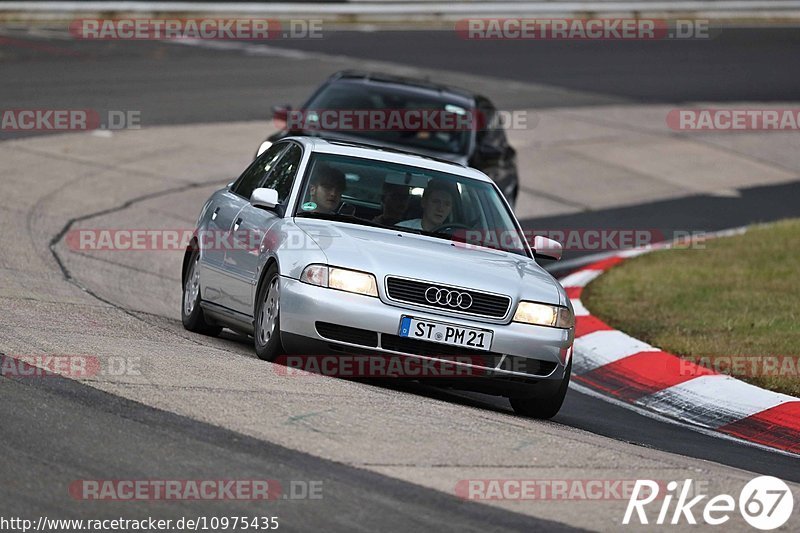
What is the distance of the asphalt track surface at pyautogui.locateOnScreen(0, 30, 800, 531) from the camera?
580 centimetres

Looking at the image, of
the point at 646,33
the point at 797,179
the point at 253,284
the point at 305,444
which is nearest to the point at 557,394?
the point at 253,284

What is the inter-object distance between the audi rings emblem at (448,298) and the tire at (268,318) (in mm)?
872

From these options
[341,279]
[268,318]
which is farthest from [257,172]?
[341,279]

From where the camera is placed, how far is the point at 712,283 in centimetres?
1415

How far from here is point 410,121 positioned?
49.4ft

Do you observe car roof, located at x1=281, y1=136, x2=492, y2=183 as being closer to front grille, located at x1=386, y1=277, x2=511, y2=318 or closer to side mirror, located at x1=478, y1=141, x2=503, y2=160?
front grille, located at x1=386, y1=277, x2=511, y2=318

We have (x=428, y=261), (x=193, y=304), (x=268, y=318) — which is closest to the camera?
(x=428, y=261)

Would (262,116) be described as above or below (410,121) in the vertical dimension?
below

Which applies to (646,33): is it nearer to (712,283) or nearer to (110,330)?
(712,283)

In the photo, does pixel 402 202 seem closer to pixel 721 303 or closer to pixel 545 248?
pixel 545 248

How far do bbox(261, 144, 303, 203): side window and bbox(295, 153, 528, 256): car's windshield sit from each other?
0.14m

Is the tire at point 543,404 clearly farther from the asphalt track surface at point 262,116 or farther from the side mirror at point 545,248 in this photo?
the side mirror at point 545,248

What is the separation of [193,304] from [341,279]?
2274 mm

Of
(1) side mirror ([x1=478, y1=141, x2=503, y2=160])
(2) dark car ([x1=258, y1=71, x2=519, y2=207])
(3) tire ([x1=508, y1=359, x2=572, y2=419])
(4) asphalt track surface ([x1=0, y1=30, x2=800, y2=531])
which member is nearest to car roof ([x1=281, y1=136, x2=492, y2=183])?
(4) asphalt track surface ([x1=0, y1=30, x2=800, y2=531])
